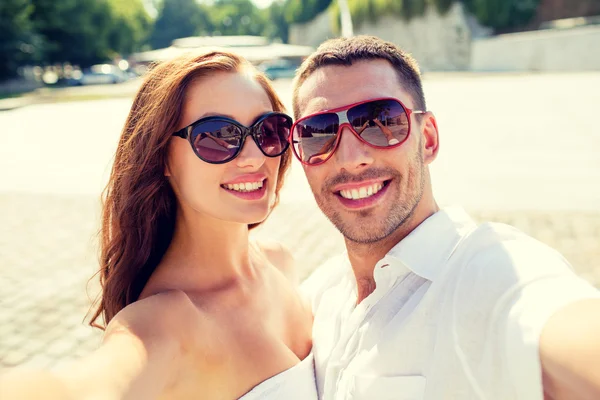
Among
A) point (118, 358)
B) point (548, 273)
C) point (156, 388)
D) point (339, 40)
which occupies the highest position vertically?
point (339, 40)

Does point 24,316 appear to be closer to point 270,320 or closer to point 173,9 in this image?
point 270,320

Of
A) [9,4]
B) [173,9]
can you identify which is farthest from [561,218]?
[173,9]

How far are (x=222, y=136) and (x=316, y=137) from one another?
15.5 inches

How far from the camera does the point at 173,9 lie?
101 meters

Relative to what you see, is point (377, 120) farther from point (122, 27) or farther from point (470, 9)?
point (122, 27)

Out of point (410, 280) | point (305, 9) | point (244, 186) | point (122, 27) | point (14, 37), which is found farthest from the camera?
point (305, 9)

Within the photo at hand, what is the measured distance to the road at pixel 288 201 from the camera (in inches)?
204

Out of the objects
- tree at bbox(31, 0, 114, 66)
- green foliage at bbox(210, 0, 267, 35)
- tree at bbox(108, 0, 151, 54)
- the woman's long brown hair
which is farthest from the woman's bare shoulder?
green foliage at bbox(210, 0, 267, 35)

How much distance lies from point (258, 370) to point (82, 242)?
18.9 feet

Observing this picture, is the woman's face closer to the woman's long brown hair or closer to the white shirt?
the woman's long brown hair

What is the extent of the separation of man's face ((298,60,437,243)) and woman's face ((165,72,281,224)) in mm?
273

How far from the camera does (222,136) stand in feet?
7.47

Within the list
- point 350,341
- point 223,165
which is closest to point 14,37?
point 223,165

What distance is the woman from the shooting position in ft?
6.70
